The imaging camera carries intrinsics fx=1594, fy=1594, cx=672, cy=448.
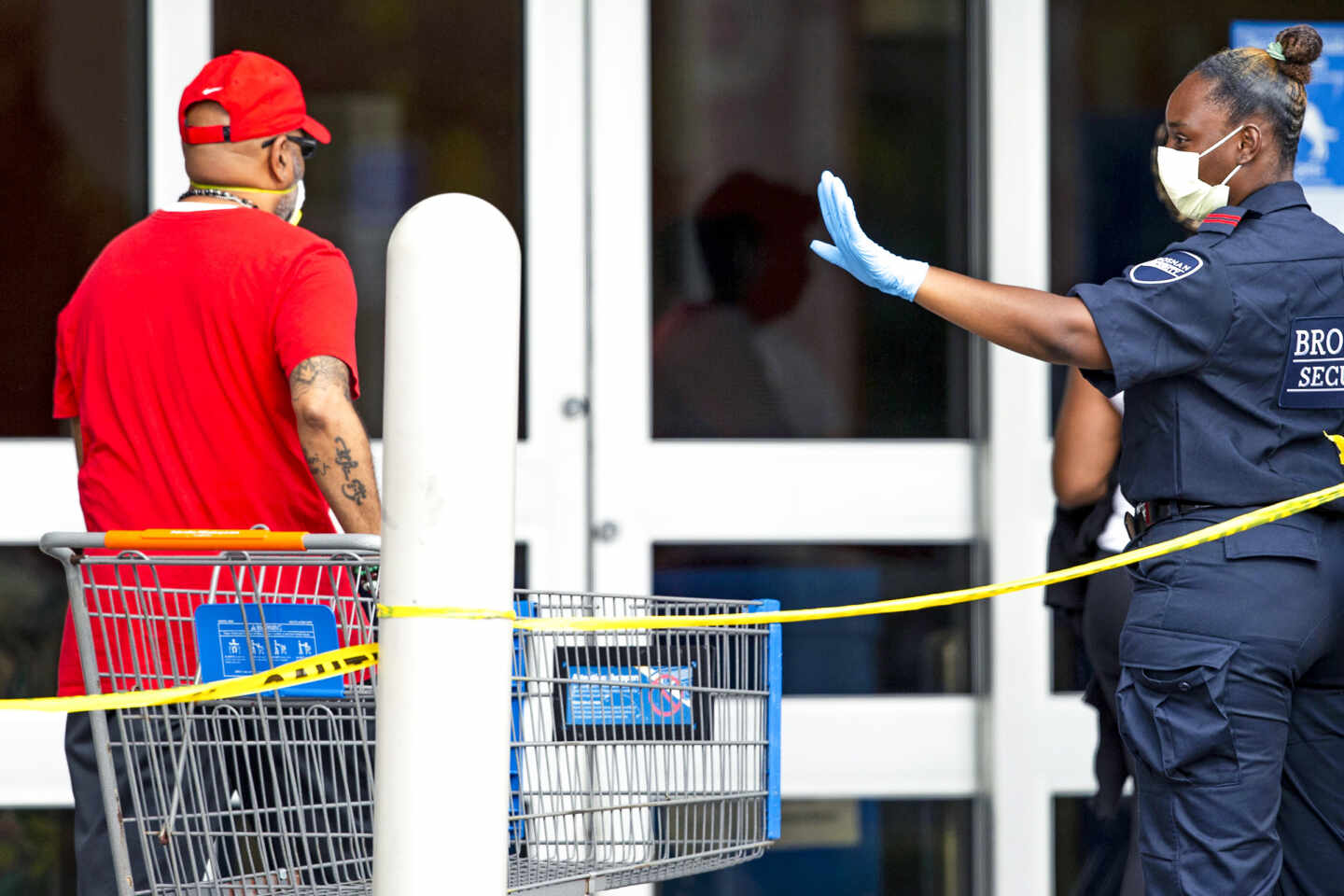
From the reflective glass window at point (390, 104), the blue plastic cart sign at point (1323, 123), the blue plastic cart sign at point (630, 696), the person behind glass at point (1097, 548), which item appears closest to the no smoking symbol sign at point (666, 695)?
the blue plastic cart sign at point (630, 696)

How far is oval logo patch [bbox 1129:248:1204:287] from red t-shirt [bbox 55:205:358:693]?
1.20m

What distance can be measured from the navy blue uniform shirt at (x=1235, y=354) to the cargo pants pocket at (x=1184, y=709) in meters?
0.22

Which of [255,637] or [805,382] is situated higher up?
[805,382]

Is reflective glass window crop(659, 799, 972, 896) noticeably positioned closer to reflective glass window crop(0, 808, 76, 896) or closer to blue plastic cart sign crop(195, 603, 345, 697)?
reflective glass window crop(0, 808, 76, 896)

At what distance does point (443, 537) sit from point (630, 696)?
765 millimetres

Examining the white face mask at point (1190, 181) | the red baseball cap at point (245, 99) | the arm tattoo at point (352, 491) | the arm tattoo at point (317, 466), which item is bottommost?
the arm tattoo at point (352, 491)

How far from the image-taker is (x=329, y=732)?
206 cm

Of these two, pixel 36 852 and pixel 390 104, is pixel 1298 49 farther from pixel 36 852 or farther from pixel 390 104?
pixel 36 852

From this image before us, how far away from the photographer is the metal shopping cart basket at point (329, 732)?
2027 mm

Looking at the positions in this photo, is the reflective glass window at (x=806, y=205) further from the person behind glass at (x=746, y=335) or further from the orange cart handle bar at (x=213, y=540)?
the orange cart handle bar at (x=213, y=540)

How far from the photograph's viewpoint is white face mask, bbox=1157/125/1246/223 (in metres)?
2.47

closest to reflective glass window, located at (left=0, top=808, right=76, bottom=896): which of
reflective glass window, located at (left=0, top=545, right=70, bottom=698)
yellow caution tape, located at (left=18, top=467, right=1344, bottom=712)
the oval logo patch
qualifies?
reflective glass window, located at (left=0, top=545, right=70, bottom=698)

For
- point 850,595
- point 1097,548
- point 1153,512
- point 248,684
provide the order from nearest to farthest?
point 248,684 → point 1153,512 → point 1097,548 → point 850,595

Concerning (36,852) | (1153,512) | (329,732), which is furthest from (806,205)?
(36,852)
